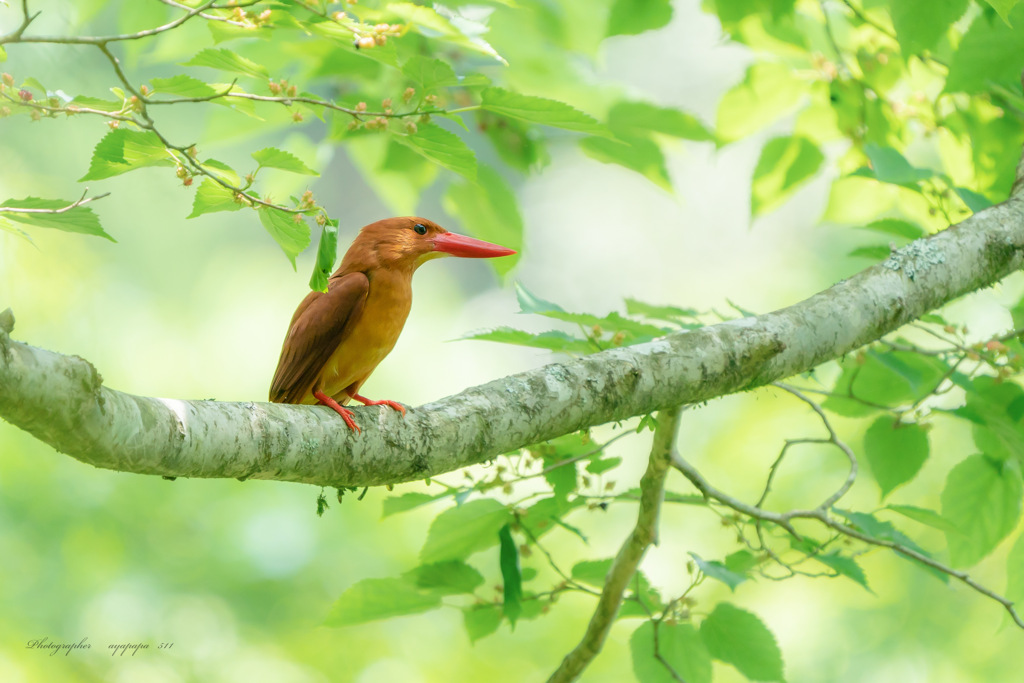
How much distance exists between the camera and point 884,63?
97.3 inches

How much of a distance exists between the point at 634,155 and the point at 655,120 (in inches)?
4.5

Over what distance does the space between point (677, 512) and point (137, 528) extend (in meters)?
3.79

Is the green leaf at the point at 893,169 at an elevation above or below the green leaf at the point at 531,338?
above

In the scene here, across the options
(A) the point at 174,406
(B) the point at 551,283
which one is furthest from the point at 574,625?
(B) the point at 551,283

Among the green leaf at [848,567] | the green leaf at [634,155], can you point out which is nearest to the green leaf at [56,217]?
the green leaf at [634,155]

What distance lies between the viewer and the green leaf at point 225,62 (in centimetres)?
136

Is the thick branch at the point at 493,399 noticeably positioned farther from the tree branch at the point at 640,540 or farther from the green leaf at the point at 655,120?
the green leaf at the point at 655,120

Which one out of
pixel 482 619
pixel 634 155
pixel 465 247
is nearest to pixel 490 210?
pixel 465 247

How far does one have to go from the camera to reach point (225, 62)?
1388mm

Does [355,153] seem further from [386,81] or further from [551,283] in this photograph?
[551,283]

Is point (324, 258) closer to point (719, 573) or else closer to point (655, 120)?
point (719, 573)

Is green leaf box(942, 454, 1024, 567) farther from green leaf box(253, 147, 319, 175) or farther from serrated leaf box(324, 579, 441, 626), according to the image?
green leaf box(253, 147, 319, 175)

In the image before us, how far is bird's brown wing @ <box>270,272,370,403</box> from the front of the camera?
2148 millimetres

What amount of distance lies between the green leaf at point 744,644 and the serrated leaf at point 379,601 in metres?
0.66
